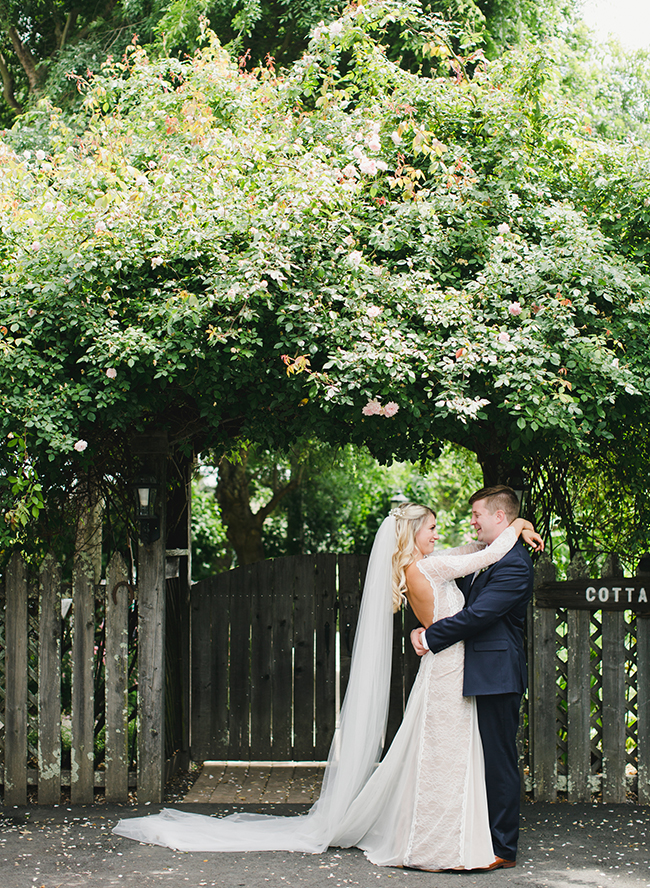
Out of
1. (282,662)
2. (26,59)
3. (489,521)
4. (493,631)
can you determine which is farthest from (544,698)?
(26,59)

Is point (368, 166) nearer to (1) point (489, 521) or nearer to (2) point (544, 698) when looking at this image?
(1) point (489, 521)

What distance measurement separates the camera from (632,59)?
13695 mm

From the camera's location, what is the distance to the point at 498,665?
4.33 m

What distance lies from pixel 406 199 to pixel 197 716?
4.35m

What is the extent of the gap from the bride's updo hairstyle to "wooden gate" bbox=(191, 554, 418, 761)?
64.4 inches

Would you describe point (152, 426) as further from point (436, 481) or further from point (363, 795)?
point (436, 481)

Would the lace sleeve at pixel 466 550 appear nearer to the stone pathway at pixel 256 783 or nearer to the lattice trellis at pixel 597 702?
the lattice trellis at pixel 597 702

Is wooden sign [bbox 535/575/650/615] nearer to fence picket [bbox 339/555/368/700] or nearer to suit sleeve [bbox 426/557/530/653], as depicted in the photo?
suit sleeve [bbox 426/557/530/653]

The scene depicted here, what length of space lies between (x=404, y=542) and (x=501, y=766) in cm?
136

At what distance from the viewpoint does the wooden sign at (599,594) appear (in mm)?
5457

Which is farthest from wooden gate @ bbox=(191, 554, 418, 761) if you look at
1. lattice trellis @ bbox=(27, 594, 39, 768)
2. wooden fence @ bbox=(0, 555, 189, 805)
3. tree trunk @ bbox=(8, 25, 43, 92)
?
tree trunk @ bbox=(8, 25, 43, 92)

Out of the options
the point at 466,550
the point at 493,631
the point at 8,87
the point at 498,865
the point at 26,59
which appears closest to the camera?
the point at 498,865

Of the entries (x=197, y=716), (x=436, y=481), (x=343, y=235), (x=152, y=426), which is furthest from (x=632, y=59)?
(x=197, y=716)

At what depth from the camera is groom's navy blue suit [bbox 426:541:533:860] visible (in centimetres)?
425
